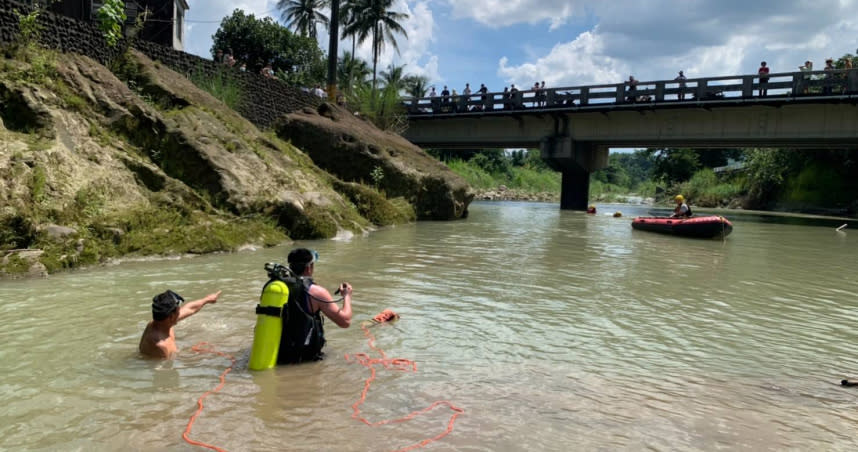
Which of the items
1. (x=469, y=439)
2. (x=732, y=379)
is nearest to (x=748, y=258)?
(x=732, y=379)

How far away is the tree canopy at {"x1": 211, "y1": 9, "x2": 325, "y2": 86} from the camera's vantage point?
46.4m

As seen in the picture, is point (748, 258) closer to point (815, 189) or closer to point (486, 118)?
point (486, 118)

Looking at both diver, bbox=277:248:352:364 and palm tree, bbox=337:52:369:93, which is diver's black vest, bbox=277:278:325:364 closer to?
diver, bbox=277:248:352:364

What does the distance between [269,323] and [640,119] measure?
89.3ft

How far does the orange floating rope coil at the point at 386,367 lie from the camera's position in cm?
370

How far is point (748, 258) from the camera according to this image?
1302 centimetres

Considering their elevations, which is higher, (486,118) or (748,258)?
(486,118)

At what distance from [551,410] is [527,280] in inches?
206

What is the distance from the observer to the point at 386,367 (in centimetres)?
488

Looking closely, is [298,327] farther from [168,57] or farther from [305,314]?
[168,57]

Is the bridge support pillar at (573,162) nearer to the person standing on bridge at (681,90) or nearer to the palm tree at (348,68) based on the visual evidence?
the person standing on bridge at (681,90)

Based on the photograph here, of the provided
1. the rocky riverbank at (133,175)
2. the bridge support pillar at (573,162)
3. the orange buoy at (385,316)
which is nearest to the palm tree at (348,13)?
the bridge support pillar at (573,162)

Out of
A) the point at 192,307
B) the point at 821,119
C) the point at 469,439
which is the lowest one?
the point at 469,439

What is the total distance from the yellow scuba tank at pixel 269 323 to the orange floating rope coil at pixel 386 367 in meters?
0.71
